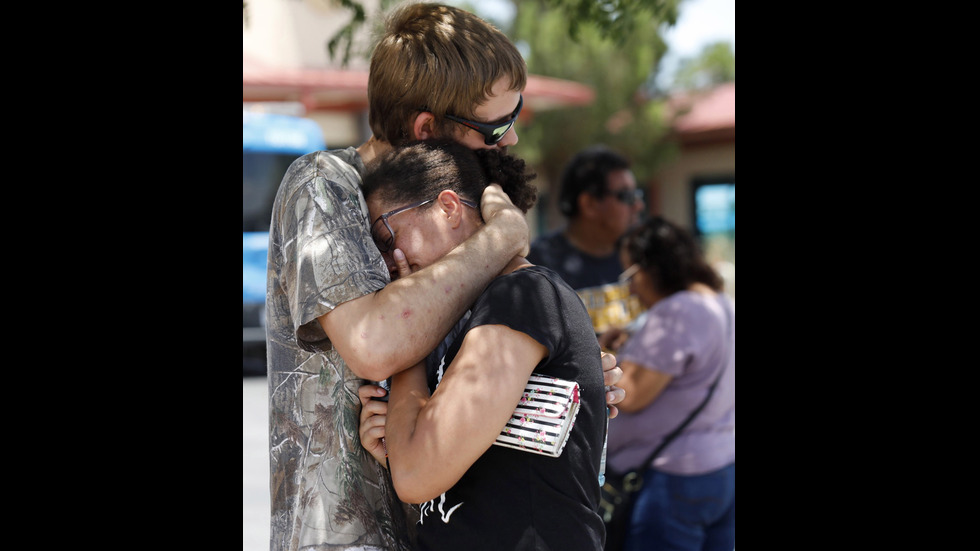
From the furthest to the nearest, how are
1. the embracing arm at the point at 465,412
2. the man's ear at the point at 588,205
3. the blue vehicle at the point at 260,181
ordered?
1. the blue vehicle at the point at 260,181
2. the man's ear at the point at 588,205
3. the embracing arm at the point at 465,412

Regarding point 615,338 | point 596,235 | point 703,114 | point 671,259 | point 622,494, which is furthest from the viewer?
point 703,114

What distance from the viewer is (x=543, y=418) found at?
169 centimetres

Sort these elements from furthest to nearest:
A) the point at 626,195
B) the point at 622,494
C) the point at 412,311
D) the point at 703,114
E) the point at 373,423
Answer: the point at 703,114, the point at 626,195, the point at 622,494, the point at 373,423, the point at 412,311

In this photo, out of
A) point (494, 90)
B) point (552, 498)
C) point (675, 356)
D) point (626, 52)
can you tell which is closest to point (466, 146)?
point (494, 90)

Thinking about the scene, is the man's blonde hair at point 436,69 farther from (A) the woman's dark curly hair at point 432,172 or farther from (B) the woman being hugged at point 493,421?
(B) the woman being hugged at point 493,421

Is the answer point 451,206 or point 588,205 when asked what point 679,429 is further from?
point 451,206

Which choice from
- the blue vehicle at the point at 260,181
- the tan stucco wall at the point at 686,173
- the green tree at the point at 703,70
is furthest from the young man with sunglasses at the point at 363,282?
the tan stucco wall at the point at 686,173

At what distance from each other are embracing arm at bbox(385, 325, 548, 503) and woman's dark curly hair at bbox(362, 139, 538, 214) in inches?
16.1

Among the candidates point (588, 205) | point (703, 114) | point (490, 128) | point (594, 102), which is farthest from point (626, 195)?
point (703, 114)

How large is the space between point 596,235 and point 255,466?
3.95 metres

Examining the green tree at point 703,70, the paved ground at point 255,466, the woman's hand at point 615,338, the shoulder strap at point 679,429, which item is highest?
the green tree at point 703,70

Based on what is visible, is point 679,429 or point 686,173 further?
point 686,173

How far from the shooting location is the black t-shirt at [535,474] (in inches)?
66.9

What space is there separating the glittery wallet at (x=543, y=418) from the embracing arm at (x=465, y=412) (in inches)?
2.5
